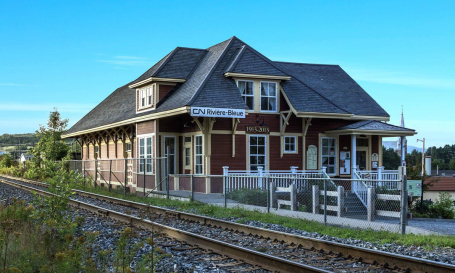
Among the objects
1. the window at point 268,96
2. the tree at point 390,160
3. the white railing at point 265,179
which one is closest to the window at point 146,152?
the white railing at point 265,179

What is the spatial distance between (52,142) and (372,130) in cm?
2958

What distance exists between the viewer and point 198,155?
25.4 metres

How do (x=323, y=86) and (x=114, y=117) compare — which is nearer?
(x=323, y=86)

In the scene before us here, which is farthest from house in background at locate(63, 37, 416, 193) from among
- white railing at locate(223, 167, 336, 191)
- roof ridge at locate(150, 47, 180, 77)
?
white railing at locate(223, 167, 336, 191)

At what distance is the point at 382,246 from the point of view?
10.7 metres

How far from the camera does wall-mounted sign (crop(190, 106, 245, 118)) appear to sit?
22612 mm

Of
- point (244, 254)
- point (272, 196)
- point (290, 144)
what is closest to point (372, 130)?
point (290, 144)

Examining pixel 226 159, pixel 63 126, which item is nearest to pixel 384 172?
pixel 226 159

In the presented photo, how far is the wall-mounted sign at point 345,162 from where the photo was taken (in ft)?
91.7

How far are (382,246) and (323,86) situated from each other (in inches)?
859

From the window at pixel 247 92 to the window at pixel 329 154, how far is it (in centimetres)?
478

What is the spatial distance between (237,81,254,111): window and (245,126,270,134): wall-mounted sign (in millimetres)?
1022

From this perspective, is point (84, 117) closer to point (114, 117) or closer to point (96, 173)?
point (114, 117)

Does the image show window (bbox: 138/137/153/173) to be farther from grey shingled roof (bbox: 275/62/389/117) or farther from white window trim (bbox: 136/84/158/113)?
grey shingled roof (bbox: 275/62/389/117)
